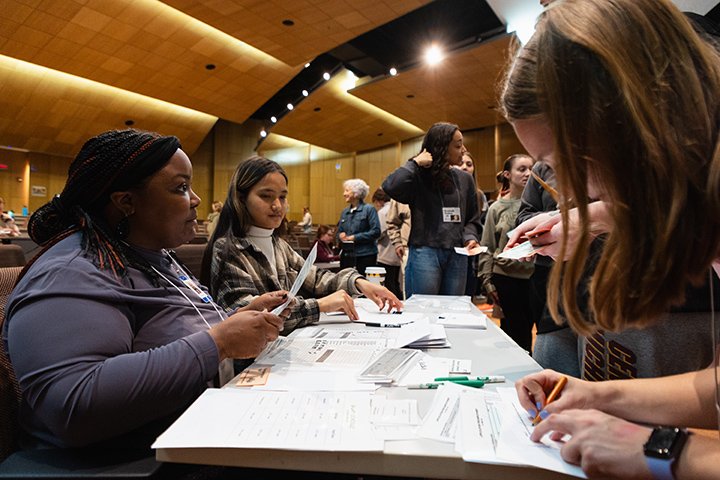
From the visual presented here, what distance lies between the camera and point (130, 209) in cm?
108

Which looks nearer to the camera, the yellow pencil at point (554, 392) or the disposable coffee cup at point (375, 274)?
the yellow pencil at point (554, 392)

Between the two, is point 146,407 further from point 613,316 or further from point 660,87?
point 660,87

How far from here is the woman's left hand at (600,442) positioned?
58cm

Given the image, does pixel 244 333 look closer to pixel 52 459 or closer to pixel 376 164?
pixel 52 459

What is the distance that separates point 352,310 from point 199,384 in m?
0.75

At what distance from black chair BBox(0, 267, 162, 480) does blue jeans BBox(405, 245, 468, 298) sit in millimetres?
2030

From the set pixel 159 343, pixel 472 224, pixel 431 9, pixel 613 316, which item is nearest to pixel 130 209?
pixel 159 343

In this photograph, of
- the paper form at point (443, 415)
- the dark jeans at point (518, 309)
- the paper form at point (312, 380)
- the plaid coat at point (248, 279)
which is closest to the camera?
the paper form at point (443, 415)

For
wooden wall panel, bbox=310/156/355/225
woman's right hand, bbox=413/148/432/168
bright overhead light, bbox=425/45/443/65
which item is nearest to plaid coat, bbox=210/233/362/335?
woman's right hand, bbox=413/148/432/168

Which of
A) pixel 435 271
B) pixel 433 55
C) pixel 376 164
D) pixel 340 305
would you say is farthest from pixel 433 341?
pixel 376 164

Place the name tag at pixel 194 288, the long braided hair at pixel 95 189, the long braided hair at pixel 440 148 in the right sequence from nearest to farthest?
the long braided hair at pixel 95 189, the name tag at pixel 194 288, the long braided hair at pixel 440 148

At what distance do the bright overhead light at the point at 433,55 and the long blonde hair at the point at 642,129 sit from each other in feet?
25.1

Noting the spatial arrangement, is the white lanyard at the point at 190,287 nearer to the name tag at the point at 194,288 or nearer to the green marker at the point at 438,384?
the name tag at the point at 194,288

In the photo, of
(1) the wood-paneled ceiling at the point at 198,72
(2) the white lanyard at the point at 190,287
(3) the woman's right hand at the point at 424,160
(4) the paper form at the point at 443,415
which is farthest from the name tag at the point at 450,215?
(1) the wood-paneled ceiling at the point at 198,72
